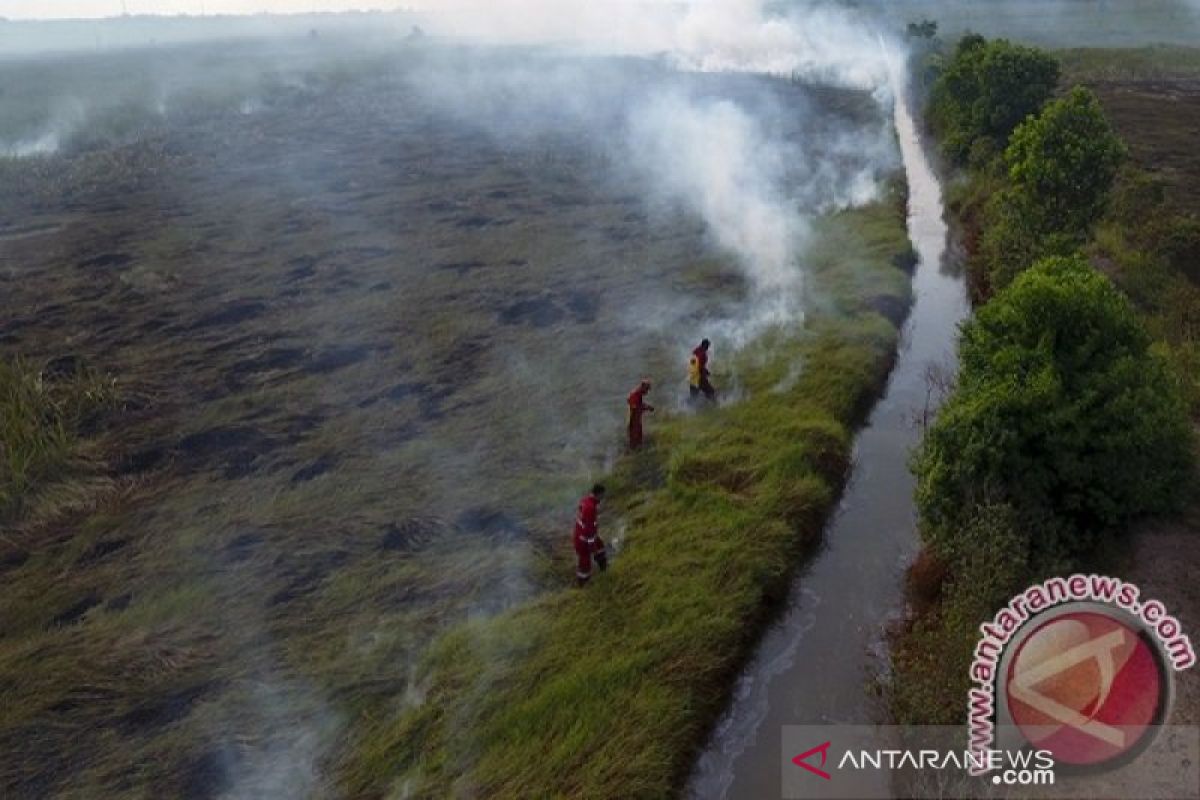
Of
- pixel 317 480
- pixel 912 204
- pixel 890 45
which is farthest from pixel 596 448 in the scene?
pixel 890 45

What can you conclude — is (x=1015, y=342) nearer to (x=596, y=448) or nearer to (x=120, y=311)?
(x=596, y=448)

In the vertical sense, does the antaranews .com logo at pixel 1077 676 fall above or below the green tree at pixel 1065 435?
below

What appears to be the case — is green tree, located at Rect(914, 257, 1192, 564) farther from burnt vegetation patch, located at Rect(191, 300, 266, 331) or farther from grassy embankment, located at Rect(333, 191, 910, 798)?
burnt vegetation patch, located at Rect(191, 300, 266, 331)

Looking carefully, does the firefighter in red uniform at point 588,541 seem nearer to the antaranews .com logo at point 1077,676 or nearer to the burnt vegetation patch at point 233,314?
the antaranews .com logo at point 1077,676

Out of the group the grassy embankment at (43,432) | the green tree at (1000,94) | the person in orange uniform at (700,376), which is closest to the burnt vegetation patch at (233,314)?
the grassy embankment at (43,432)

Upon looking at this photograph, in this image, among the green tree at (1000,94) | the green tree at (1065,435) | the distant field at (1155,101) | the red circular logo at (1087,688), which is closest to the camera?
the red circular logo at (1087,688)

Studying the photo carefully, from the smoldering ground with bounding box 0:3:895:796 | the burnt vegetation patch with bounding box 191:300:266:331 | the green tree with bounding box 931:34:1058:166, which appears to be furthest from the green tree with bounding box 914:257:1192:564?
the green tree with bounding box 931:34:1058:166
